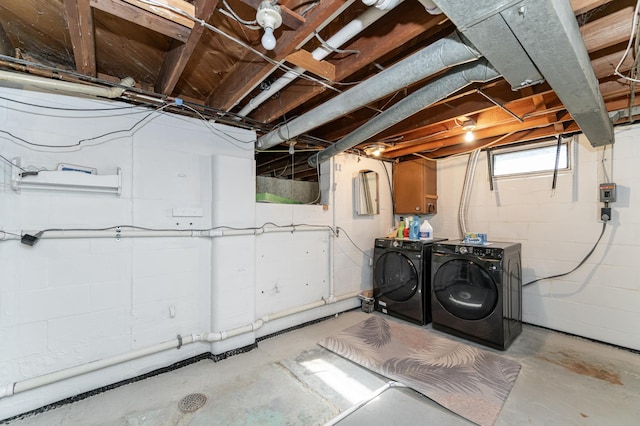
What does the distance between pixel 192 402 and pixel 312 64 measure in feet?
7.95

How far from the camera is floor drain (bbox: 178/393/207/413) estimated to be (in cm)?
180

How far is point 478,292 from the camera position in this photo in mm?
2682

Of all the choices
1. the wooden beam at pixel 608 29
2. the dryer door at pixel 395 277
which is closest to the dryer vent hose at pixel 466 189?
the dryer door at pixel 395 277

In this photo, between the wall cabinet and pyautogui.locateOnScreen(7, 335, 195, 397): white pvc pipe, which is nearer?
pyautogui.locateOnScreen(7, 335, 195, 397): white pvc pipe

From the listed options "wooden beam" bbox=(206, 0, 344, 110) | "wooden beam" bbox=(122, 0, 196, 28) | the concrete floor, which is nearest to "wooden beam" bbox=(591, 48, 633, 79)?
"wooden beam" bbox=(206, 0, 344, 110)

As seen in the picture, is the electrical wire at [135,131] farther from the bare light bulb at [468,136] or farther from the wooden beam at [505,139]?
the wooden beam at [505,139]

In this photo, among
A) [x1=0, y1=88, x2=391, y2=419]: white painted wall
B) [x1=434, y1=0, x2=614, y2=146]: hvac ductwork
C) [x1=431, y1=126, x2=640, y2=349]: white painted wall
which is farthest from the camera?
[x1=431, y1=126, x2=640, y2=349]: white painted wall

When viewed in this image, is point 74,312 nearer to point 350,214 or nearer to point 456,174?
point 350,214

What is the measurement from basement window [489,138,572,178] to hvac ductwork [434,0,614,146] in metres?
1.59

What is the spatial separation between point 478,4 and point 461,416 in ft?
7.32

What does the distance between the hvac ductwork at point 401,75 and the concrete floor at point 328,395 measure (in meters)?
2.09

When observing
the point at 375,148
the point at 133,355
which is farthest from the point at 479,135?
the point at 133,355

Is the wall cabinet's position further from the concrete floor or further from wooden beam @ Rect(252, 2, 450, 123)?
wooden beam @ Rect(252, 2, 450, 123)

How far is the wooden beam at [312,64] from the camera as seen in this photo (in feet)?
5.32
